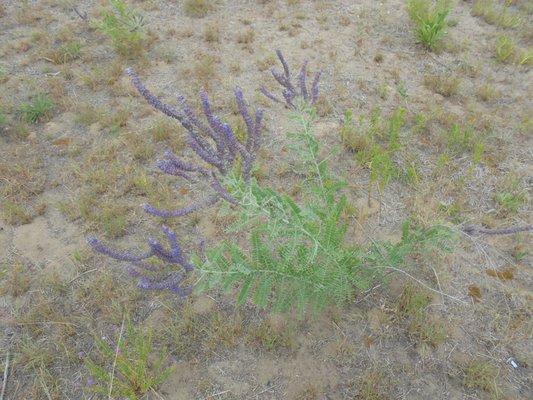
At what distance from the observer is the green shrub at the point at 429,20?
529 cm

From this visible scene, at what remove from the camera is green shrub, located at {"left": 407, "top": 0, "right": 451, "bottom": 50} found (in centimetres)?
529

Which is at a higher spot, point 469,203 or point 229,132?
point 229,132

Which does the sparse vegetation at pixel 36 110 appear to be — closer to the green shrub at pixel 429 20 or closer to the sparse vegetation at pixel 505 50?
the green shrub at pixel 429 20

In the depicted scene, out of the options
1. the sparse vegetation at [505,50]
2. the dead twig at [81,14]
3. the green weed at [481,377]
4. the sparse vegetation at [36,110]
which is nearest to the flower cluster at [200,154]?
the green weed at [481,377]

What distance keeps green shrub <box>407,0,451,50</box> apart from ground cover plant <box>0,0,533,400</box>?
0.06 metres

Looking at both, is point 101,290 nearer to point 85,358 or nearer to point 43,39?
point 85,358

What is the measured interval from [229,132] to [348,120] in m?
2.48

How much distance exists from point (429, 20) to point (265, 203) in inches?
Result: 173

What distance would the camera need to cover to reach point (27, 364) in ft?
9.41

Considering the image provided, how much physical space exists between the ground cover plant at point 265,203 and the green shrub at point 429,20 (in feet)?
0.19

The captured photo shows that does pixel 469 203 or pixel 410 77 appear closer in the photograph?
pixel 469 203

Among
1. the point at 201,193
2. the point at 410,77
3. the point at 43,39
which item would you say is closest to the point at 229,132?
the point at 201,193

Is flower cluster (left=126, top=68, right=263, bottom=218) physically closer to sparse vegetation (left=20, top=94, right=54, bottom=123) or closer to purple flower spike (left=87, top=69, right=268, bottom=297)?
purple flower spike (left=87, top=69, right=268, bottom=297)

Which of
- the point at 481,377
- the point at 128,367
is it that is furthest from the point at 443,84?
the point at 128,367
